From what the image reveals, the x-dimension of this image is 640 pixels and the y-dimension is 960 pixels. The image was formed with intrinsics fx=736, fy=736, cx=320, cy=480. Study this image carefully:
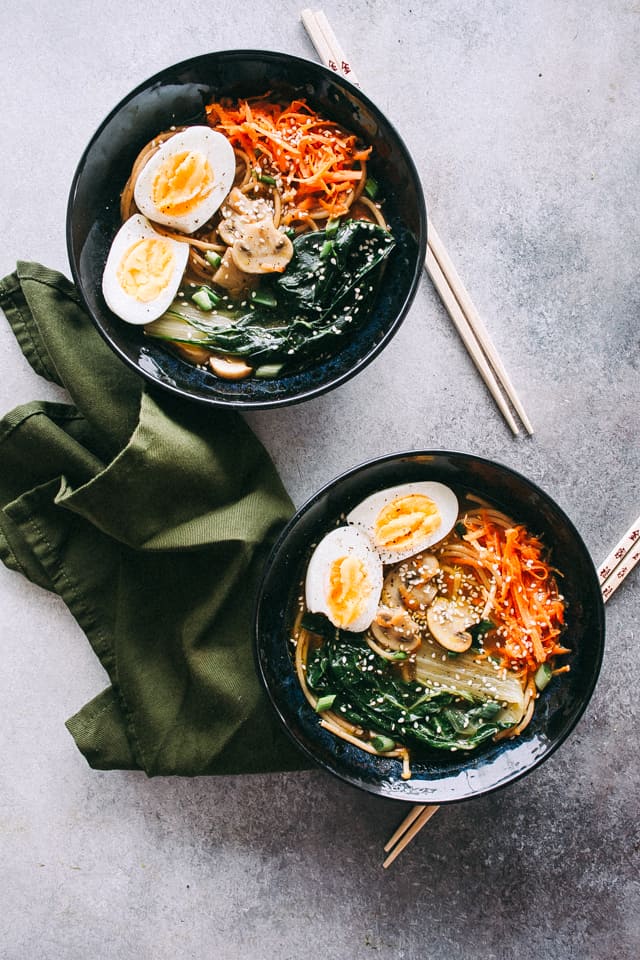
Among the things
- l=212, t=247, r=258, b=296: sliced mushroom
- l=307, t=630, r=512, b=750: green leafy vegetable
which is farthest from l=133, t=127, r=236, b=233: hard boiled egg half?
l=307, t=630, r=512, b=750: green leafy vegetable

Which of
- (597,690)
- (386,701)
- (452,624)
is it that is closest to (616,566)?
(597,690)

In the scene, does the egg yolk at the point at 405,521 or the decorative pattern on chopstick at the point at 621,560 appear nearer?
the egg yolk at the point at 405,521

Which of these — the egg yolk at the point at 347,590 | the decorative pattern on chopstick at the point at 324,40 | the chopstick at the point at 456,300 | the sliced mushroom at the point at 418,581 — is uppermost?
the decorative pattern on chopstick at the point at 324,40

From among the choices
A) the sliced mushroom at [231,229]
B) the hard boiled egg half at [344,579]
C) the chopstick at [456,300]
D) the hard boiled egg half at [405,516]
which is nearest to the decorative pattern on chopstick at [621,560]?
the chopstick at [456,300]

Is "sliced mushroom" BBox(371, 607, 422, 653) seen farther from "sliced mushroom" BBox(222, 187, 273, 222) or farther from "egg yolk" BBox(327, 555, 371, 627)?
"sliced mushroom" BBox(222, 187, 273, 222)

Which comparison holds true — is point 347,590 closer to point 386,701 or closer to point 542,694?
point 386,701

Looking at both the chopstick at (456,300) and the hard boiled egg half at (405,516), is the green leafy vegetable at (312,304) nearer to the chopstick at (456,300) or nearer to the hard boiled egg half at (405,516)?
the chopstick at (456,300)

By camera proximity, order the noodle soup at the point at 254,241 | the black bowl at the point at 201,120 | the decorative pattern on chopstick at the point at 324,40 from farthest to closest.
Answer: the decorative pattern on chopstick at the point at 324,40 < the noodle soup at the point at 254,241 < the black bowl at the point at 201,120
